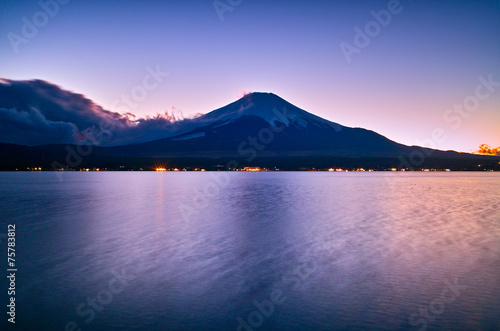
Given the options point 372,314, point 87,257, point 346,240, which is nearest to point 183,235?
point 87,257

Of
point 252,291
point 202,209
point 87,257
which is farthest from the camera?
point 202,209

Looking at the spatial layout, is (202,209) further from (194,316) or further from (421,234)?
(194,316)

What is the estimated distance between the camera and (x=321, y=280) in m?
11.2

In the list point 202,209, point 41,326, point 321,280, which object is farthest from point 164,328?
point 202,209

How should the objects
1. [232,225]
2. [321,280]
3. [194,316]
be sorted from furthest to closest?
[232,225]
[321,280]
[194,316]

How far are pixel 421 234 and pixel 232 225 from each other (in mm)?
9396

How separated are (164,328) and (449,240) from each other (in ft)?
46.1

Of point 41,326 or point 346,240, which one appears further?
point 346,240

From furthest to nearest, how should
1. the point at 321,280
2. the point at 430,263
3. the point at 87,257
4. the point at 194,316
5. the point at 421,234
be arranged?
1. the point at 421,234
2. the point at 87,257
3. the point at 430,263
4. the point at 321,280
5. the point at 194,316

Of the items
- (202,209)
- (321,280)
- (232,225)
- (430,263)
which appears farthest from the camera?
(202,209)

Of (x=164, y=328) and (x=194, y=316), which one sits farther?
(x=194, y=316)

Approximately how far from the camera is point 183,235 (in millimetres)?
18484

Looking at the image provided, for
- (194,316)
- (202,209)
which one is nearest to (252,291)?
(194,316)

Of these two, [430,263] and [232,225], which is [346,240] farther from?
[232,225]
